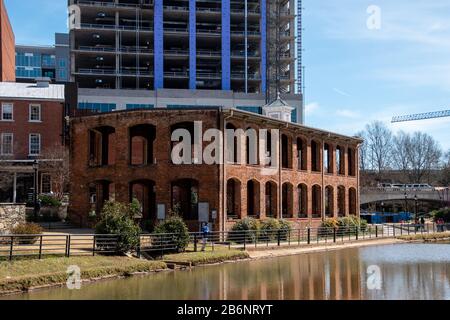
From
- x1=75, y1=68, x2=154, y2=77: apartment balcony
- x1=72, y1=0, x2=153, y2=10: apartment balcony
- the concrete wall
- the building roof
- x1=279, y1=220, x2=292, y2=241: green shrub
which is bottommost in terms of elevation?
x1=279, y1=220, x2=292, y2=241: green shrub

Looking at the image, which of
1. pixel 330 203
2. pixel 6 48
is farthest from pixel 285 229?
pixel 6 48

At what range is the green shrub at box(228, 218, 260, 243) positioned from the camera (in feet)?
116

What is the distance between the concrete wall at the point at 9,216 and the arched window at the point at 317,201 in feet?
83.9

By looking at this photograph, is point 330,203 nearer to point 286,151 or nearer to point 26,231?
point 286,151

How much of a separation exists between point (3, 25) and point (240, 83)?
117 feet

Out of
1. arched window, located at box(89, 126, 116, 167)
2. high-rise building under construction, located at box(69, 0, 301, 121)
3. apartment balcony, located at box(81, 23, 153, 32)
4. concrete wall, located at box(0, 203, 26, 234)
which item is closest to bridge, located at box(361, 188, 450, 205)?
high-rise building under construction, located at box(69, 0, 301, 121)

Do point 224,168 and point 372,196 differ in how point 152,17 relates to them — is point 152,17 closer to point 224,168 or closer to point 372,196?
point 372,196

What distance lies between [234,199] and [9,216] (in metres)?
15.8

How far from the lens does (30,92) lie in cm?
5716

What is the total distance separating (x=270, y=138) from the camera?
44812 millimetres

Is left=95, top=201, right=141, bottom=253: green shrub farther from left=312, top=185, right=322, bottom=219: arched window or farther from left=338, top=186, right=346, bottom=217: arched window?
left=338, top=186, right=346, bottom=217: arched window

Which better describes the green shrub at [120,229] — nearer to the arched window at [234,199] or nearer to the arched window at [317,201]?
the arched window at [234,199]

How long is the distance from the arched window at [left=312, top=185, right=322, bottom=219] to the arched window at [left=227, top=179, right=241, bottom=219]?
8867 millimetres
